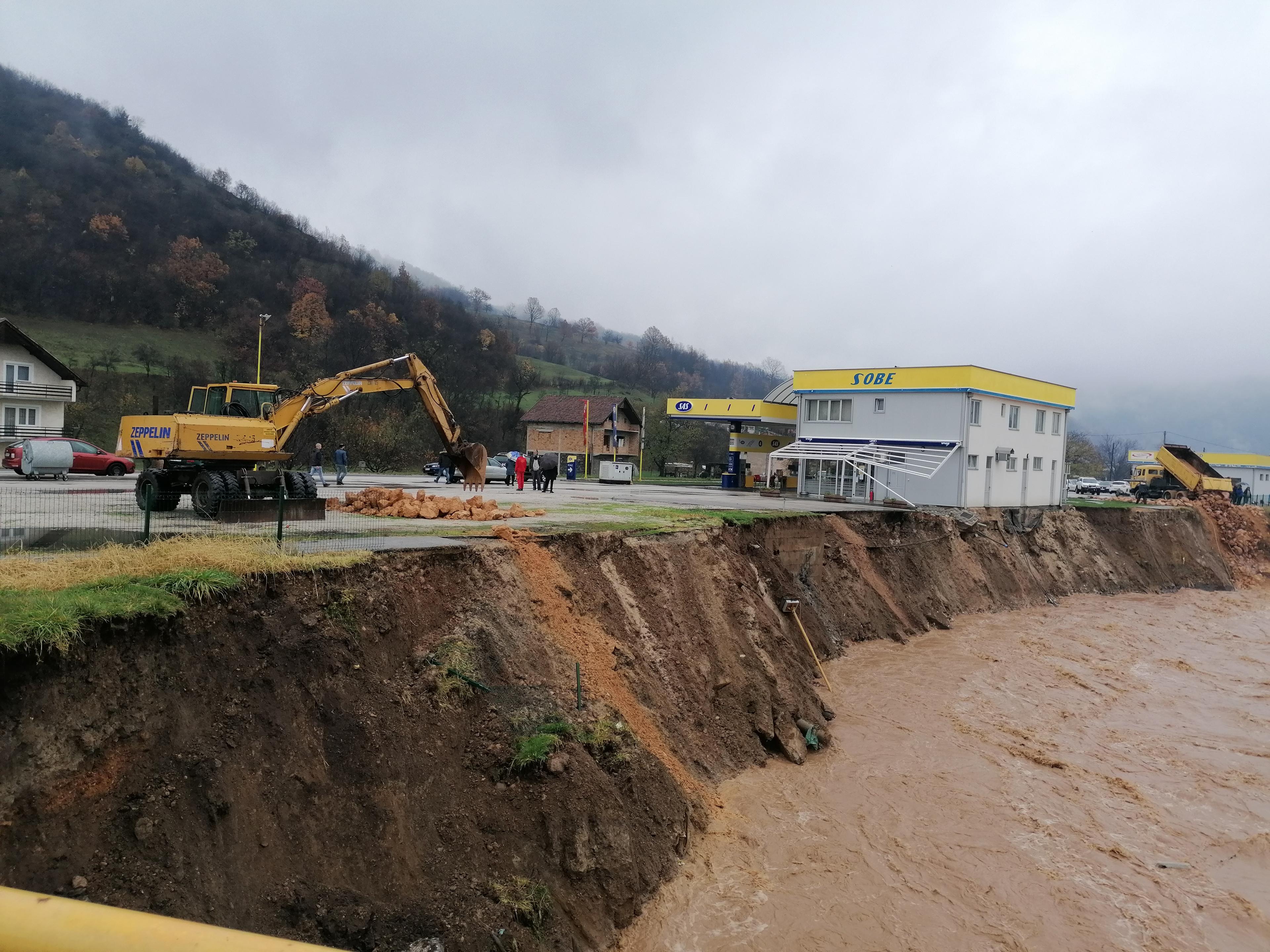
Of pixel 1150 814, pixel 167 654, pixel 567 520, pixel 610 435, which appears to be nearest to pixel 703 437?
pixel 610 435

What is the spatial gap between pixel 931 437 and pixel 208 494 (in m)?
28.5

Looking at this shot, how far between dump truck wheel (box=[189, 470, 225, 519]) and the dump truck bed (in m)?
54.6

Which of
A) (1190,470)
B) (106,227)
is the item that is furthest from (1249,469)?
(106,227)

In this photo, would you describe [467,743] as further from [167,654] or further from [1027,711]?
[1027,711]

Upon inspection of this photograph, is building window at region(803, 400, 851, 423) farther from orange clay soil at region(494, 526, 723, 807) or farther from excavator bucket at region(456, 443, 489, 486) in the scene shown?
orange clay soil at region(494, 526, 723, 807)

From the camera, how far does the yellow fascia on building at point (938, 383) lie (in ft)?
111

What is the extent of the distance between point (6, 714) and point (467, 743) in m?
4.38

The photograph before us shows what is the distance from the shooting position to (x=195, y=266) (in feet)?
233

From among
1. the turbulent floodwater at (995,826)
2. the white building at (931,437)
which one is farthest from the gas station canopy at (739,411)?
the turbulent floodwater at (995,826)

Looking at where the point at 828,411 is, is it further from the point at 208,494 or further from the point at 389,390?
the point at 208,494

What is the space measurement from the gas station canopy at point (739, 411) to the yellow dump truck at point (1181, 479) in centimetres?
2499

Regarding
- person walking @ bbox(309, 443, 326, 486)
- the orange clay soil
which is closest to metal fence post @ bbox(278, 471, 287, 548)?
the orange clay soil

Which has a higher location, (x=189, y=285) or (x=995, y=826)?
(x=189, y=285)

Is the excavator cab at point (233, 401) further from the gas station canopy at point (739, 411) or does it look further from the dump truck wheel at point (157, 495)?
the gas station canopy at point (739, 411)
